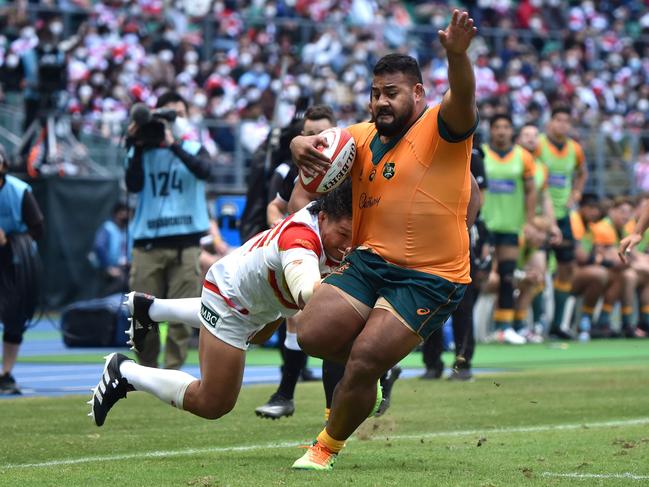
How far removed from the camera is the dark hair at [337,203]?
707cm

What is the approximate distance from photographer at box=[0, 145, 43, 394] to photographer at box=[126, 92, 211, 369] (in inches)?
36.8

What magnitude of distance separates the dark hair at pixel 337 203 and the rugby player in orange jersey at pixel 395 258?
23 centimetres

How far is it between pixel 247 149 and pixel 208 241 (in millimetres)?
6672

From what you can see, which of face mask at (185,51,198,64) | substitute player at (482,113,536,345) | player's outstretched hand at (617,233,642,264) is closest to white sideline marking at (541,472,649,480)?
player's outstretched hand at (617,233,642,264)

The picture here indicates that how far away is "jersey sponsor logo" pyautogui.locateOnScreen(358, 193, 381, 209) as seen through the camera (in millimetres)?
6809

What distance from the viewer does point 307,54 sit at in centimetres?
2920

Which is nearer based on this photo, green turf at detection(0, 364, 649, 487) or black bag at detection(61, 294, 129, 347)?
green turf at detection(0, 364, 649, 487)

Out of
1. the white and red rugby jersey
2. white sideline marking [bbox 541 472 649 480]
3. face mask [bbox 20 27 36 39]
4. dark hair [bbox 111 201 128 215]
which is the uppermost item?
face mask [bbox 20 27 36 39]

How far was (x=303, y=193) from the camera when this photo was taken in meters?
8.37

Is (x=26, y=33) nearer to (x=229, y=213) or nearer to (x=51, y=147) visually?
(x=51, y=147)

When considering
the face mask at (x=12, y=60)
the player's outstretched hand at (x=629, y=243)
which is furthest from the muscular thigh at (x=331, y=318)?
the face mask at (x=12, y=60)

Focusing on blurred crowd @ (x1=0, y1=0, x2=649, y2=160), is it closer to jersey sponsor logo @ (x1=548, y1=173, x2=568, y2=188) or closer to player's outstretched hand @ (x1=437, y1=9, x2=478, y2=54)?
jersey sponsor logo @ (x1=548, y1=173, x2=568, y2=188)

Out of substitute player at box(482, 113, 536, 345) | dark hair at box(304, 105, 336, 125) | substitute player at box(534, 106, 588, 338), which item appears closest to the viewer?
dark hair at box(304, 105, 336, 125)

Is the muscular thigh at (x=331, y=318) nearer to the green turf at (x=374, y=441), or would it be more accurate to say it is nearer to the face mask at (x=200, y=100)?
the green turf at (x=374, y=441)
